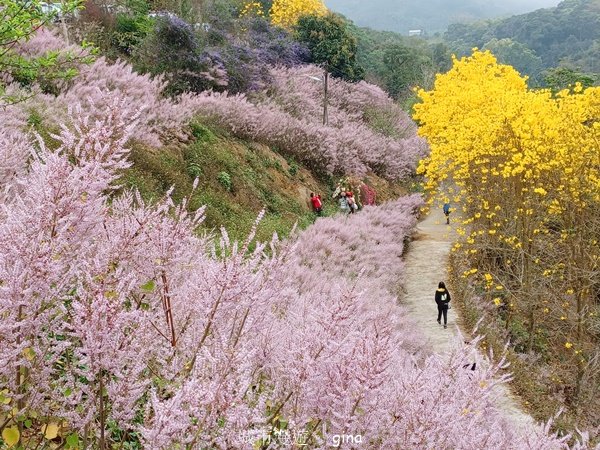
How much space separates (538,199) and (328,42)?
23827 millimetres

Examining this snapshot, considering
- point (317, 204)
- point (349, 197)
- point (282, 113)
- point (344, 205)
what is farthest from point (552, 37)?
point (317, 204)

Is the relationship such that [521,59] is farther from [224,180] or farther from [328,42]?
[224,180]

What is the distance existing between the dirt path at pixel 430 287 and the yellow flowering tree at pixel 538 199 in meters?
1.40

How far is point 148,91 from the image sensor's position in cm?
1460

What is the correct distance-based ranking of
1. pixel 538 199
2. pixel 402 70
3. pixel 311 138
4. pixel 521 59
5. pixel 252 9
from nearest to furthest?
1. pixel 538 199
2. pixel 311 138
3. pixel 252 9
4. pixel 402 70
5. pixel 521 59

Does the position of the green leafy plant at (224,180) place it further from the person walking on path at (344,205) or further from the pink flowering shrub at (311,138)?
the person walking on path at (344,205)

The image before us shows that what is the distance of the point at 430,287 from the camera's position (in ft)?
52.5

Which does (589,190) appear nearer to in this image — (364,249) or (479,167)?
(479,167)

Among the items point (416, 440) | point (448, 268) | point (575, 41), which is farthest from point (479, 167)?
point (575, 41)

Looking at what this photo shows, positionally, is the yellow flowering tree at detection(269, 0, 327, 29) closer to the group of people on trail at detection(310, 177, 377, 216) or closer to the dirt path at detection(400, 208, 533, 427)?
the group of people on trail at detection(310, 177, 377, 216)

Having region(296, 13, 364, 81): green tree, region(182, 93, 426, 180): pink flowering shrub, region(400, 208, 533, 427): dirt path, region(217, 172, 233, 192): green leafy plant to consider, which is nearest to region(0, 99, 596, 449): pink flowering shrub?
region(400, 208, 533, 427): dirt path

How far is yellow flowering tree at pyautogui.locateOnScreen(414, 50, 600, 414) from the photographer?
12.2 metres

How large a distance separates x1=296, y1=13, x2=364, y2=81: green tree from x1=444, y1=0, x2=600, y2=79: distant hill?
62.6m

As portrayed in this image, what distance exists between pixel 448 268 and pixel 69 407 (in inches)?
641
